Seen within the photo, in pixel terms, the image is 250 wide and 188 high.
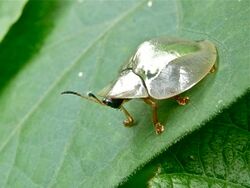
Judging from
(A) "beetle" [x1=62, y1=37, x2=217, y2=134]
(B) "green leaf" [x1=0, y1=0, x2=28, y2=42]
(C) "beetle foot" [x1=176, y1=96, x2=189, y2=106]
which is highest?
(B) "green leaf" [x1=0, y1=0, x2=28, y2=42]

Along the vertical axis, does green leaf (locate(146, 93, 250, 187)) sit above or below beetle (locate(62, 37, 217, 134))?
below

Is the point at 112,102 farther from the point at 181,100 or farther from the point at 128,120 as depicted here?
the point at 181,100

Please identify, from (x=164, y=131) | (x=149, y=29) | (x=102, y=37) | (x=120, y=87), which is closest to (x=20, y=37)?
(x=102, y=37)

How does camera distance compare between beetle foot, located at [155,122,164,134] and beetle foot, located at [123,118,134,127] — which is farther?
beetle foot, located at [123,118,134,127]

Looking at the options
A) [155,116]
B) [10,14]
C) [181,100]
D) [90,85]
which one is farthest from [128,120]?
[10,14]

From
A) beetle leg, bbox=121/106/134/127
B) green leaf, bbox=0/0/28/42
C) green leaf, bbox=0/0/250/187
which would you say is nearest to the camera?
green leaf, bbox=0/0/250/187

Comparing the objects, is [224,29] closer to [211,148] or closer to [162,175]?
[211,148]

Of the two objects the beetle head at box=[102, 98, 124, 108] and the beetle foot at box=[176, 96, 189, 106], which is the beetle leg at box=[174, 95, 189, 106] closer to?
the beetle foot at box=[176, 96, 189, 106]

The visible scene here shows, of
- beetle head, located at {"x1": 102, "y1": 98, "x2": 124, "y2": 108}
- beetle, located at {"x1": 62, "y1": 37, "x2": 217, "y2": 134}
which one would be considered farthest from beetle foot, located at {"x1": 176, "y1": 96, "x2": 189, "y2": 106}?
beetle head, located at {"x1": 102, "y1": 98, "x2": 124, "y2": 108}
